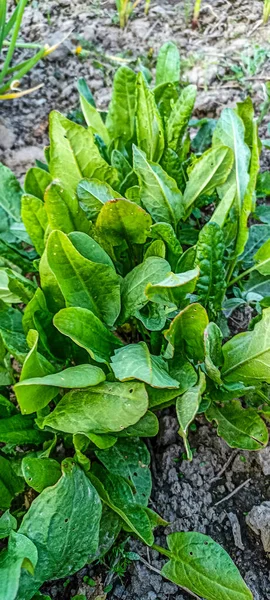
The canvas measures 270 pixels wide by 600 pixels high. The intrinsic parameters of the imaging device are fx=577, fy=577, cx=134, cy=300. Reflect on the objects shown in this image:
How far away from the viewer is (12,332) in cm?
130

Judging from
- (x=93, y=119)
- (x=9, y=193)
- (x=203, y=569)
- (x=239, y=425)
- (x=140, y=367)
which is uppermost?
(x=93, y=119)

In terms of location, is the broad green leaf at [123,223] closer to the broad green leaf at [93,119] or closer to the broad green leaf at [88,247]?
the broad green leaf at [88,247]

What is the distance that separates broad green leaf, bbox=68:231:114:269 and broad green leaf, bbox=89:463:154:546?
1.50 ft

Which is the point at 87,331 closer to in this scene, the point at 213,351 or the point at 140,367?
the point at 140,367

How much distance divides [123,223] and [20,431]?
508 millimetres

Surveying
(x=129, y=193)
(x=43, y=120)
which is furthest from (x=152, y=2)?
(x=129, y=193)

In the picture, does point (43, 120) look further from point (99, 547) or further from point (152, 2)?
point (99, 547)

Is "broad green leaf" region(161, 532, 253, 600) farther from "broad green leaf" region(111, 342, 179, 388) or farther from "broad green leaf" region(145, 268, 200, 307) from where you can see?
"broad green leaf" region(145, 268, 200, 307)

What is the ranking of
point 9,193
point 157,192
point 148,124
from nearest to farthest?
point 157,192 → point 148,124 → point 9,193

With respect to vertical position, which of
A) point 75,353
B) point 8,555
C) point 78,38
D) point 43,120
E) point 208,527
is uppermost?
point 78,38

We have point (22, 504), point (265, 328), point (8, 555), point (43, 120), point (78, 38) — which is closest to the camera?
point (8, 555)

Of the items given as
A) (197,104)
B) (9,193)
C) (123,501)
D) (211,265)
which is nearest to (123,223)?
(211,265)

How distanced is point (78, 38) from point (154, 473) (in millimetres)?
1819

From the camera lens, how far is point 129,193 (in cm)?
141
